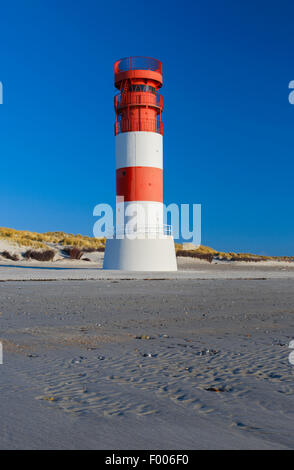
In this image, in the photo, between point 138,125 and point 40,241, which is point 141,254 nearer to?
point 138,125

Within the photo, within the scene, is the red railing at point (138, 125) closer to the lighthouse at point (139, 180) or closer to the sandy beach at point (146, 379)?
the lighthouse at point (139, 180)

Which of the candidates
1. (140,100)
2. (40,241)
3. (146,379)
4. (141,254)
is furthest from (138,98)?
(40,241)

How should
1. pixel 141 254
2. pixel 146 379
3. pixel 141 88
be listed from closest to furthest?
pixel 146 379 → pixel 141 254 → pixel 141 88

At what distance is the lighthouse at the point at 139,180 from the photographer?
2394 cm

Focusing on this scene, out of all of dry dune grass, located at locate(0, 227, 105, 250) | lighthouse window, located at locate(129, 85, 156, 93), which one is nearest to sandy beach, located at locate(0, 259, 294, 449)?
lighthouse window, located at locate(129, 85, 156, 93)

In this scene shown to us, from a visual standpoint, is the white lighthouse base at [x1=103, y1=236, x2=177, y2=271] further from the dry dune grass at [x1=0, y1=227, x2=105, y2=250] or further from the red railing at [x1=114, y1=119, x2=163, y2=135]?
the dry dune grass at [x1=0, y1=227, x2=105, y2=250]

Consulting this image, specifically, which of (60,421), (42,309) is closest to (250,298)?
(42,309)

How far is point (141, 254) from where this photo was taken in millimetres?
23875

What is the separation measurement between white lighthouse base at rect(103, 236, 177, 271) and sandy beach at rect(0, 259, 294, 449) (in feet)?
46.4

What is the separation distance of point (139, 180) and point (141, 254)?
3917 millimetres

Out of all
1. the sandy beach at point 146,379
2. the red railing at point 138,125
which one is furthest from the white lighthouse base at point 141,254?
the sandy beach at point 146,379

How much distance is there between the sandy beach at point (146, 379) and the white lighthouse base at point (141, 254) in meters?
14.1
